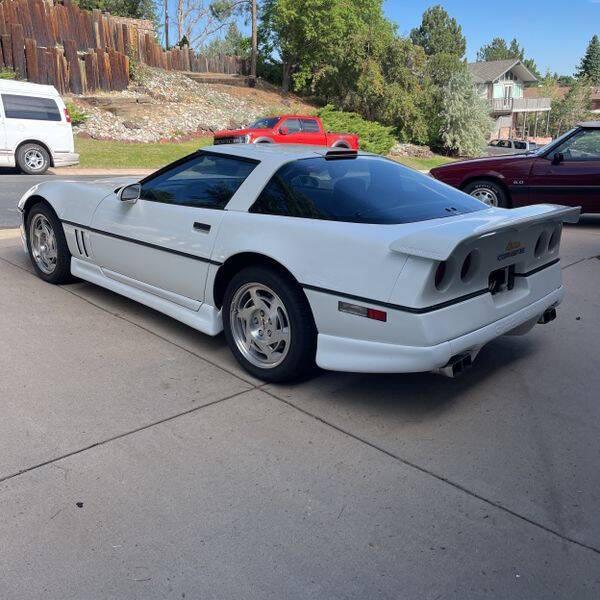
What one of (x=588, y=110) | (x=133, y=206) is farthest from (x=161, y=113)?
(x=588, y=110)

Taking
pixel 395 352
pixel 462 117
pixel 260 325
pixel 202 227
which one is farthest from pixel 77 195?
pixel 462 117

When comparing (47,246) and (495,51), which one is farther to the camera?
(495,51)

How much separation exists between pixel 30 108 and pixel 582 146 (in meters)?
11.7

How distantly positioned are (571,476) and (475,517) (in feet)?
2.08

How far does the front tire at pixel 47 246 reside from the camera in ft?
18.1

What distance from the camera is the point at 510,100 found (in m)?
61.5

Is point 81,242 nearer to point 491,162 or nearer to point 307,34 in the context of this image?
point 491,162

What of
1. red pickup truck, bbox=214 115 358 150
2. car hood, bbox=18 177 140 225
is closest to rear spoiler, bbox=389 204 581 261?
car hood, bbox=18 177 140 225

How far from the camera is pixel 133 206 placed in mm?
4750

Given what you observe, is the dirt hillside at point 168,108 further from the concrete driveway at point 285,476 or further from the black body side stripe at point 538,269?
the black body side stripe at point 538,269

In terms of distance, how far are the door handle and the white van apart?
11.9 meters

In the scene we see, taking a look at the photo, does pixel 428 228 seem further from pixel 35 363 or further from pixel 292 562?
pixel 35 363

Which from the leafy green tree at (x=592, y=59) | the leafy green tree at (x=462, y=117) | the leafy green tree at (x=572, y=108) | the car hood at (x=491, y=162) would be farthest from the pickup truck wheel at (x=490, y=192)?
the leafy green tree at (x=592, y=59)

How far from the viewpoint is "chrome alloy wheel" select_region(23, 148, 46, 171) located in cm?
1462
